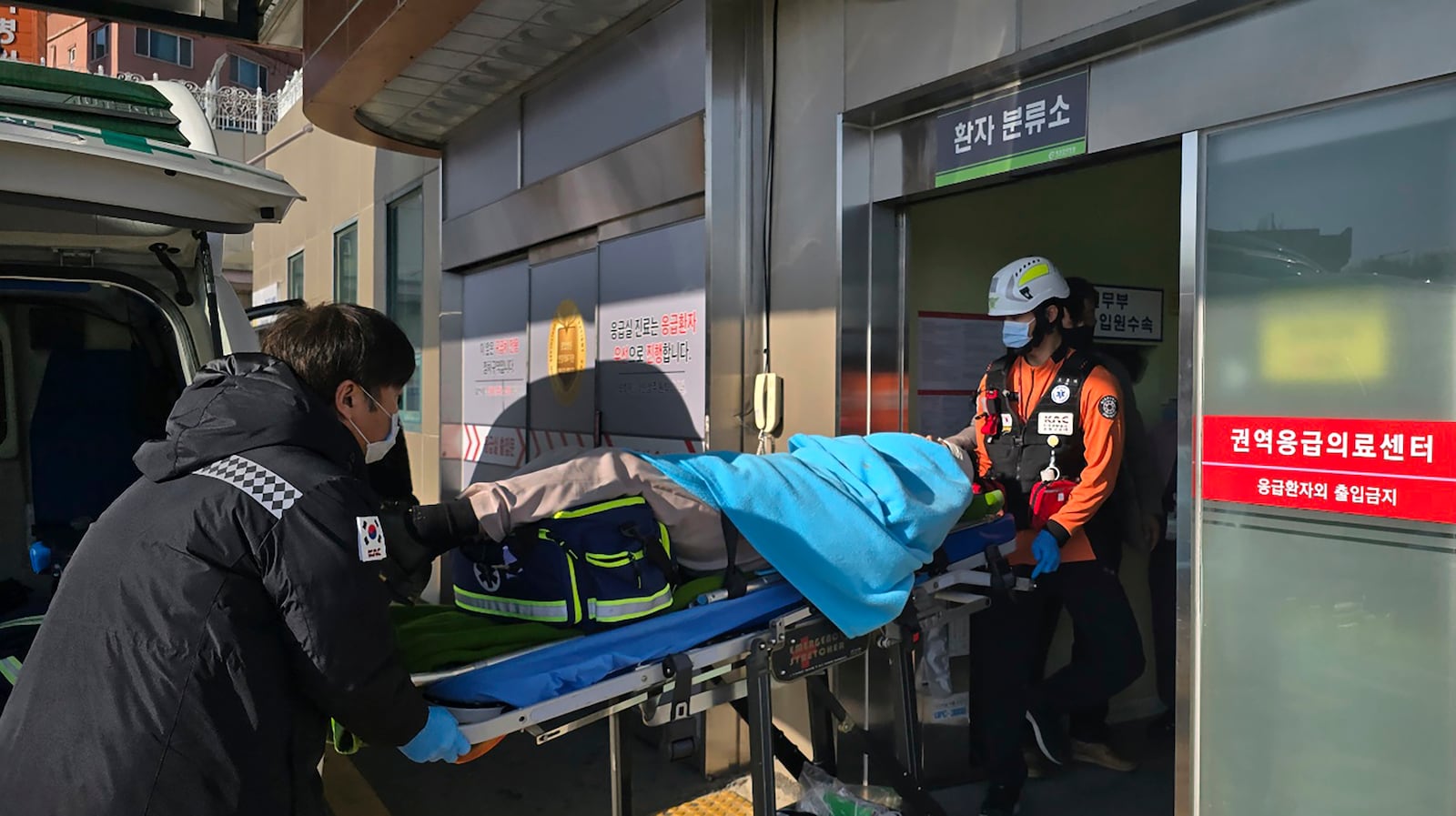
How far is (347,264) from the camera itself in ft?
33.0

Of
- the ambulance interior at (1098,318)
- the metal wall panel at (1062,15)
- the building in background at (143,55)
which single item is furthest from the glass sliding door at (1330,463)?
the building in background at (143,55)

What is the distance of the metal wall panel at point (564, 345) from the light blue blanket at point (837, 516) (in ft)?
9.00

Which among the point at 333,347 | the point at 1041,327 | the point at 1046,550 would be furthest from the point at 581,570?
the point at 1041,327

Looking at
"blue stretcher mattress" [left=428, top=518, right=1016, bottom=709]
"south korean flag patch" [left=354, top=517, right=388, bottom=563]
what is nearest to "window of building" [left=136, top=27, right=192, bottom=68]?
"blue stretcher mattress" [left=428, top=518, right=1016, bottom=709]

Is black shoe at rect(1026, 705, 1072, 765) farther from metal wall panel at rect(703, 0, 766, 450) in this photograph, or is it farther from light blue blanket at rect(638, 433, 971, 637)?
light blue blanket at rect(638, 433, 971, 637)

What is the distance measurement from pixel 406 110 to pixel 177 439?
5.08 metres

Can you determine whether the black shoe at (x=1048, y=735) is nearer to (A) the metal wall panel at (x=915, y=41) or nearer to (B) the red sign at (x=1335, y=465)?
(B) the red sign at (x=1335, y=465)

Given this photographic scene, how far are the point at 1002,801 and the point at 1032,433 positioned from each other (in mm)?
1428

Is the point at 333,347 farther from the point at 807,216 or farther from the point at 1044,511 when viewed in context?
the point at 1044,511

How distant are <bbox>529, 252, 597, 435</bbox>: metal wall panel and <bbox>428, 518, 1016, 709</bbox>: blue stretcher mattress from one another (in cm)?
298

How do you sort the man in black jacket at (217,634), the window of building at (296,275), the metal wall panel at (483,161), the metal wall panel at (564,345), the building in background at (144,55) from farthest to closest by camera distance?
the building in background at (144,55) → the window of building at (296,275) → the metal wall panel at (483,161) → the metal wall panel at (564,345) → the man in black jacket at (217,634)

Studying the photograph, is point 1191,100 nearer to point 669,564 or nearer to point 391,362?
point 669,564

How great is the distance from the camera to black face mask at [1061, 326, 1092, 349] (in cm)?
393

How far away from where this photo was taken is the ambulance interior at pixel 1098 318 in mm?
4125
